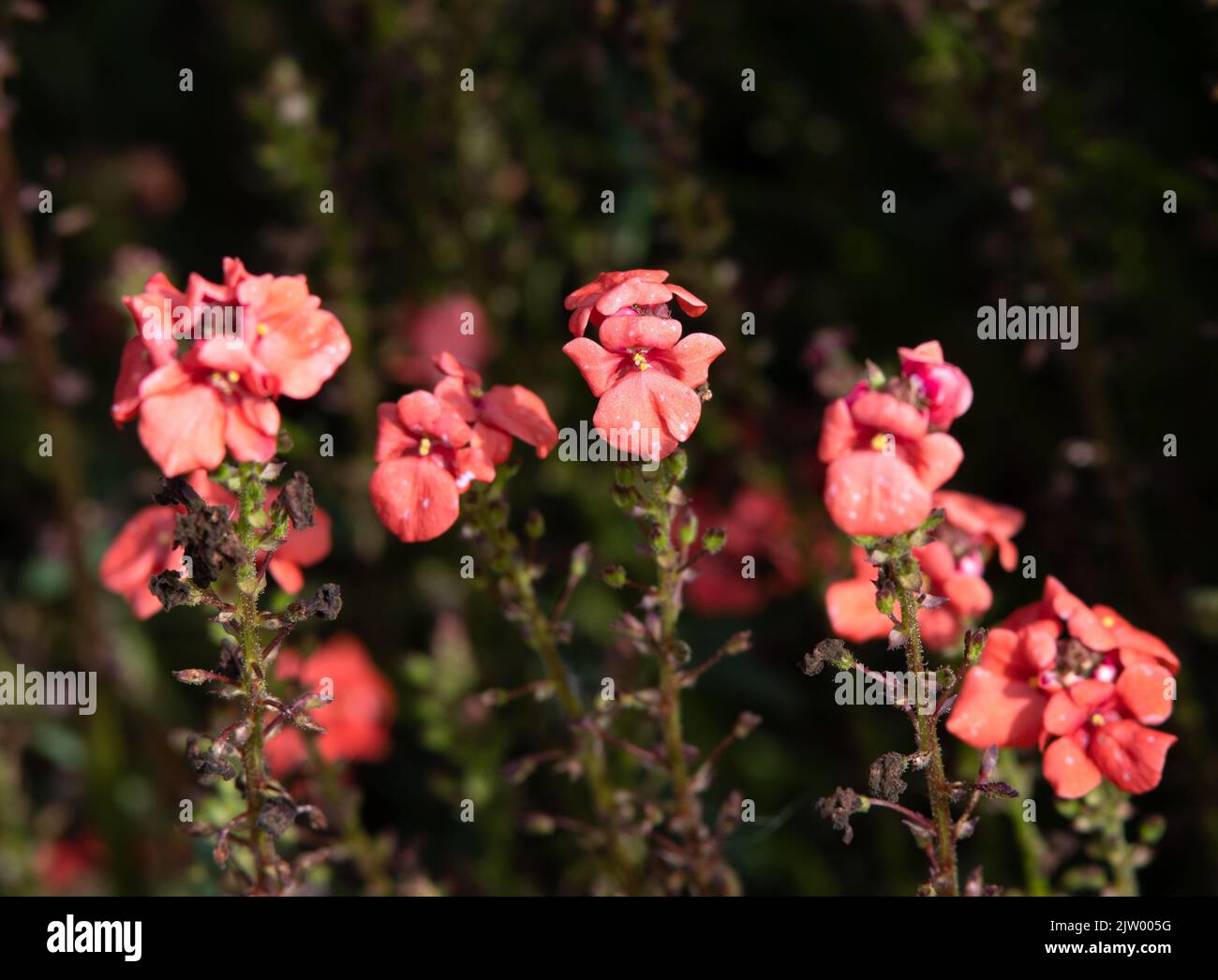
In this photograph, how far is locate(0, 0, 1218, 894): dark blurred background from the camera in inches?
130

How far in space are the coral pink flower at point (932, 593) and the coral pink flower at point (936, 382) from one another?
0.45 metres

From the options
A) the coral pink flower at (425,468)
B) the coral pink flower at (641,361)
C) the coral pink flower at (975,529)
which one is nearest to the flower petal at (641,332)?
the coral pink flower at (641,361)

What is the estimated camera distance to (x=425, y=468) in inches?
85.4

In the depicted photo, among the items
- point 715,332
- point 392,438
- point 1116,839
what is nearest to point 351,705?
point 715,332

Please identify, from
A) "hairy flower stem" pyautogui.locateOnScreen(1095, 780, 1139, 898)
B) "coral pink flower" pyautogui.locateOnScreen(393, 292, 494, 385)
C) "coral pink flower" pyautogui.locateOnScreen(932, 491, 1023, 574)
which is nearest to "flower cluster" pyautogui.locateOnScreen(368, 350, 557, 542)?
"coral pink flower" pyautogui.locateOnScreen(932, 491, 1023, 574)

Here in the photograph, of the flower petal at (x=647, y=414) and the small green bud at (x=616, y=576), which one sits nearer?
the flower petal at (x=647, y=414)

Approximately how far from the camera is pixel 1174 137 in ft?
14.2

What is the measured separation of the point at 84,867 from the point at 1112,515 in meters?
3.55

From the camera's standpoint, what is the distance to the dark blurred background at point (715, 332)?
331 cm

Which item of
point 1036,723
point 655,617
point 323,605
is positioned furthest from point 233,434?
point 1036,723

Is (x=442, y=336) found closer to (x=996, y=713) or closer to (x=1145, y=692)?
(x=996, y=713)

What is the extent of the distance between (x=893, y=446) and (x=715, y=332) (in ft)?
5.32

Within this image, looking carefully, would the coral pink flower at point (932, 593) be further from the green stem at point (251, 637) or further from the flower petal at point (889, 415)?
the green stem at point (251, 637)

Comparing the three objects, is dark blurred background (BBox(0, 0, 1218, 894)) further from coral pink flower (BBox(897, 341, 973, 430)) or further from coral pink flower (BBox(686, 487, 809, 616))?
coral pink flower (BBox(897, 341, 973, 430))
